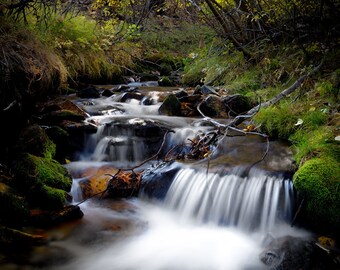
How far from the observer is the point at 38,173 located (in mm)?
4094

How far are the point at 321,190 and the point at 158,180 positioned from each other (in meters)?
2.08

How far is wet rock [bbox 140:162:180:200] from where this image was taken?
440cm

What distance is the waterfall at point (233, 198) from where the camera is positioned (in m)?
3.63

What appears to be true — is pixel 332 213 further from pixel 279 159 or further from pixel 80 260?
pixel 80 260

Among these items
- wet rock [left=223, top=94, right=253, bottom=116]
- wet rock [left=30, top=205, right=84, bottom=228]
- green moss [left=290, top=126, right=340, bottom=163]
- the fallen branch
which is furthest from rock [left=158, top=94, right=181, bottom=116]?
wet rock [left=30, top=205, right=84, bottom=228]

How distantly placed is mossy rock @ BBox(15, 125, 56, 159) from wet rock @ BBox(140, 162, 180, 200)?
4.92ft

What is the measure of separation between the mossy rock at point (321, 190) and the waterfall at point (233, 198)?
205 millimetres

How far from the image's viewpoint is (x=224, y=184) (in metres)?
4.05

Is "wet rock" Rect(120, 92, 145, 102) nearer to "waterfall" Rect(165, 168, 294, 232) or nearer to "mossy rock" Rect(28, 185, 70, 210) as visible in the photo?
"waterfall" Rect(165, 168, 294, 232)

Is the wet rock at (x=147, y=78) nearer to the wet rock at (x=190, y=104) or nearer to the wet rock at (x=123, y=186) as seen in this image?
the wet rock at (x=190, y=104)

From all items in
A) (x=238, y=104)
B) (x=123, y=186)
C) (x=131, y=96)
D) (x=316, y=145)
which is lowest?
(x=123, y=186)

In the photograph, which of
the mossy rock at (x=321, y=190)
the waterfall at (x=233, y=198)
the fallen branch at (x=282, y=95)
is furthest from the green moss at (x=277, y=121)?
the mossy rock at (x=321, y=190)

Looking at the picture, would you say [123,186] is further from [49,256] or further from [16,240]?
[16,240]

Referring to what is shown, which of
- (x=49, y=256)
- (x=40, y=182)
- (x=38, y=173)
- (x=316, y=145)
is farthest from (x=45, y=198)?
(x=316, y=145)
